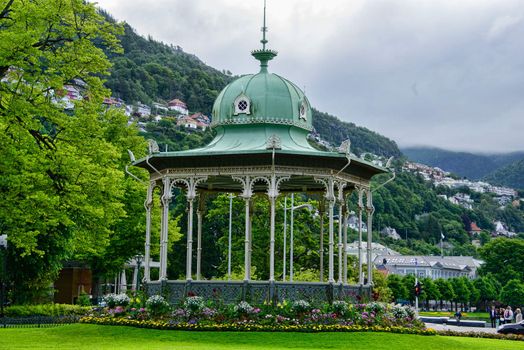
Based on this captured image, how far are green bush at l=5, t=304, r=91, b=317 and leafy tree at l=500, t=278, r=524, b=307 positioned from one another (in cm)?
8687

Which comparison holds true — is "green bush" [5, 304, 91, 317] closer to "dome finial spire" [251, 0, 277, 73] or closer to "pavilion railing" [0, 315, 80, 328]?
"pavilion railing" [0, 315, 80, 328]

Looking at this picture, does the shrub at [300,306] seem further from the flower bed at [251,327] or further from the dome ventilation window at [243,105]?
the dome ventilation window at [243,105]

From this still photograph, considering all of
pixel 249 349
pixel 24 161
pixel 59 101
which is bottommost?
pixel 249 349

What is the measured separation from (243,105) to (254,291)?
328 inches

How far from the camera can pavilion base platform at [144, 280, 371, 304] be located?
111ft

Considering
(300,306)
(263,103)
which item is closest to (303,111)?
(263,103)

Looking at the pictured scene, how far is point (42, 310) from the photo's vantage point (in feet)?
153

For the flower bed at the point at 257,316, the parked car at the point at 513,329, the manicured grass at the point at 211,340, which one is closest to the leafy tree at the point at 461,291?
the parked car at the point at 513,329

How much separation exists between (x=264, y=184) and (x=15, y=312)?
50.0 feet

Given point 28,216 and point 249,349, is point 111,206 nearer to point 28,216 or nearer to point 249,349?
point 28,216

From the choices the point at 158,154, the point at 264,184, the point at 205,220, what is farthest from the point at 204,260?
the point at 158,154

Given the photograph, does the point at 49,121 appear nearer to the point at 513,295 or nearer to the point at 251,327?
the point at 251,327

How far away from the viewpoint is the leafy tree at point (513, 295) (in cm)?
12219

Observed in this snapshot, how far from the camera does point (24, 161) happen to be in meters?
31.0
